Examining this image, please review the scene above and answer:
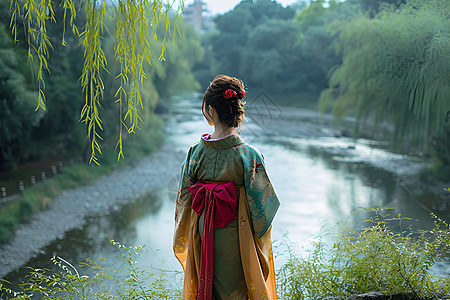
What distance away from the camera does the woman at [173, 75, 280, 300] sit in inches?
49.3

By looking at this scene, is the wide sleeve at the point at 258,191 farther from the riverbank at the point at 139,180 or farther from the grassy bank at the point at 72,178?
the grassy bank at the point at 72,178

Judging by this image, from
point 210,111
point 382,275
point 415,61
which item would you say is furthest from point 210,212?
point 415,61

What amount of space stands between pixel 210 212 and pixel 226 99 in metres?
0.36

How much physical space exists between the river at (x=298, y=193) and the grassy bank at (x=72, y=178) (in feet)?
1.75

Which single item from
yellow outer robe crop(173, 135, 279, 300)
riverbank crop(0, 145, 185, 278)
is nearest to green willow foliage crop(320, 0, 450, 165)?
yellow outer robe crop(173, 135, 279, 300)

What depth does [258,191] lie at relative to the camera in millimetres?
1258

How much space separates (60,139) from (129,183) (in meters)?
1.00

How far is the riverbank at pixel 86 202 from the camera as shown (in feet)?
11.3

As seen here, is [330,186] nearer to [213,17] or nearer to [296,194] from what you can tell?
[296,194]

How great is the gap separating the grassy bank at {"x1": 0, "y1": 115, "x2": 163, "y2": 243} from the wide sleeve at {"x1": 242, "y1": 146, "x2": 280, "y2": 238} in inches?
123

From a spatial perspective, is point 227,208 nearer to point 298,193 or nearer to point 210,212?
point 210,212

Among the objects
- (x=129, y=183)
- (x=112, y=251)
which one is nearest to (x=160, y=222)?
(x=112, y=251)

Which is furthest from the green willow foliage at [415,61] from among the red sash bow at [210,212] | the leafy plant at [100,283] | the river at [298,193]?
the leafy plant at [100,283]

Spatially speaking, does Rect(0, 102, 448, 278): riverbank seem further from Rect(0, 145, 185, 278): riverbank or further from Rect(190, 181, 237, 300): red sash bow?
Rect(190, 181, 237, 300): red sash bow
